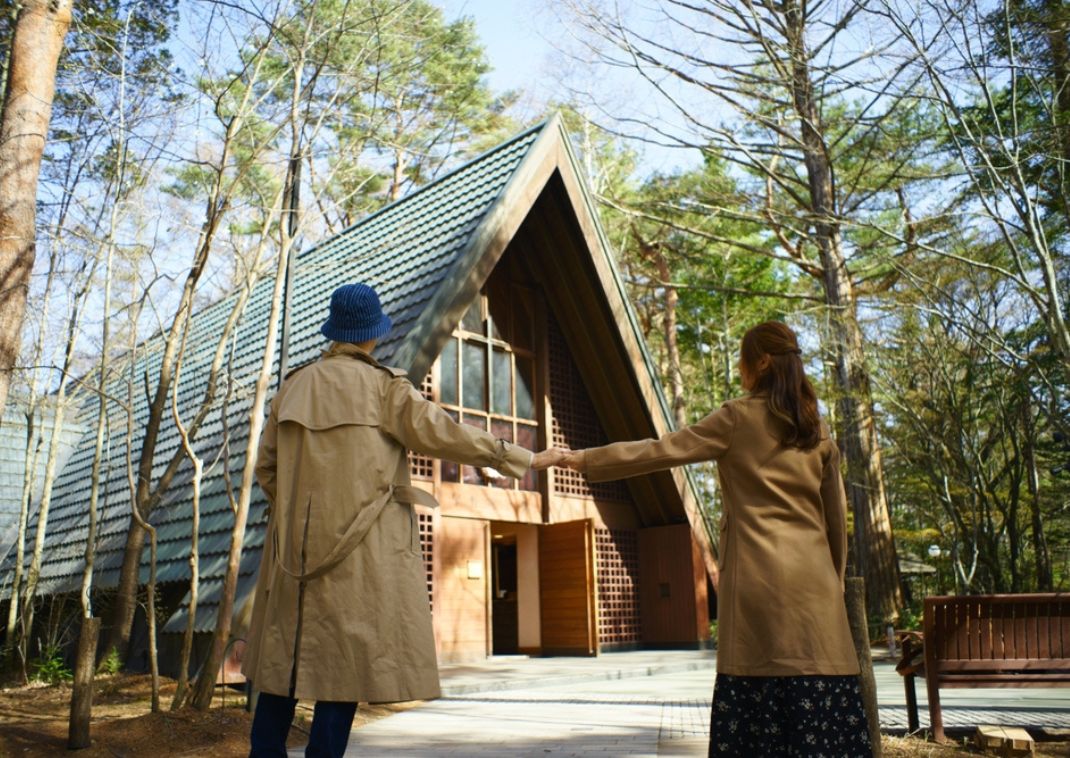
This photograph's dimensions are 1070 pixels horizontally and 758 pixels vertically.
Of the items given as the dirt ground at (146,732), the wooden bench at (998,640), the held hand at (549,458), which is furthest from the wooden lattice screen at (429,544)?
the held hand at (549,458)

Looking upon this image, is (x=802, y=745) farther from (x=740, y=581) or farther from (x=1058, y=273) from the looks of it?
(x=1058, y=273)

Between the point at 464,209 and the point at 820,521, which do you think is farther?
the point at 464,209

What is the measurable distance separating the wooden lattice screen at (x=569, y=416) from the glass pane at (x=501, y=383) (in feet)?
2.40

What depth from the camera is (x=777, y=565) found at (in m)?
2.84

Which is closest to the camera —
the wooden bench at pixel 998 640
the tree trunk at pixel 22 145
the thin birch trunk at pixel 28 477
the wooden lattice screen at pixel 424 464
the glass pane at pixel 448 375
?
the tree trunk at pixel 22 145

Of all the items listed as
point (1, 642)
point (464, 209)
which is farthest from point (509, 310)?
point (1, 642)

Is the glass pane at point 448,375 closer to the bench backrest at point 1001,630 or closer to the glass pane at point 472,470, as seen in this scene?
the glass pane at point 472,470

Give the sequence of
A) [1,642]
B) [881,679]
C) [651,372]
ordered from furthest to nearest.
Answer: [651,372]
[1,642]
[881,679]

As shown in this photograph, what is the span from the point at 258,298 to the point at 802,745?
1179cm

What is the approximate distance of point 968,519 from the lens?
45.8ft

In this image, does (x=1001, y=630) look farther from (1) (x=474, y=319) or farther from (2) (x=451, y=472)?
(1) (x=474, y=319)

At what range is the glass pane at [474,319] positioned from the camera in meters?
12.1

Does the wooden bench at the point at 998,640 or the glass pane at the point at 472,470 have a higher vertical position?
the glass pane at the point at 472,470

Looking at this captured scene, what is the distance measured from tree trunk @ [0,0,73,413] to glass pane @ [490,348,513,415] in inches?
280
